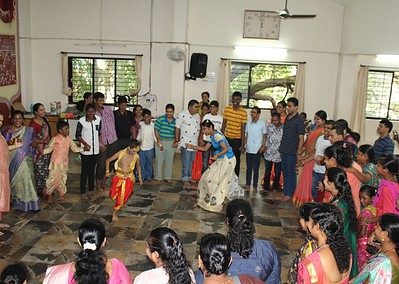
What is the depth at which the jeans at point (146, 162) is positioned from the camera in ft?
23.8

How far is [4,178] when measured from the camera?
513 centimetres

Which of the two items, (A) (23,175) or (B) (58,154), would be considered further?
(B) (58,154)

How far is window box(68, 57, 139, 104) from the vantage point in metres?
10.0

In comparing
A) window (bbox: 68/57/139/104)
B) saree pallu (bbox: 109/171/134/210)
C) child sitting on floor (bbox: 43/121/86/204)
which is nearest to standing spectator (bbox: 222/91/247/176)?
saree pallu (bbox: 109/171/134/210)

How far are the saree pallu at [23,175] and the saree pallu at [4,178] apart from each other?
1.39ft

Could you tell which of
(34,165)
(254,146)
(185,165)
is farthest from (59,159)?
(254,146)

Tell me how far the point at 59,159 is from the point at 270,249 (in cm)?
418

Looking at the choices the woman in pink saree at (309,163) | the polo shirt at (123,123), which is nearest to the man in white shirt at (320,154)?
the woman in pink saree at (309,163)

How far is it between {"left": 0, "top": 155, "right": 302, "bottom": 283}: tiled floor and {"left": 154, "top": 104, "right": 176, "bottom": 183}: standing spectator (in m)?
0.46

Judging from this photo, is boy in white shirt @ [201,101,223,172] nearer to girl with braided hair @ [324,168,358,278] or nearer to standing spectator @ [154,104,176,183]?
standing spectator @ [154,104,176,183]

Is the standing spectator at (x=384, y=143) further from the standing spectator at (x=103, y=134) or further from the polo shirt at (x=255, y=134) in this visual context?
the standing spectator at (x=103, y=134)

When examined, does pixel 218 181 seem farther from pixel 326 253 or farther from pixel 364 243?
pixel 326 253

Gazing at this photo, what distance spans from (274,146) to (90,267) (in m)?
5.01

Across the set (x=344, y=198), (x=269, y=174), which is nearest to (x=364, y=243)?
(x=344, y=198)
